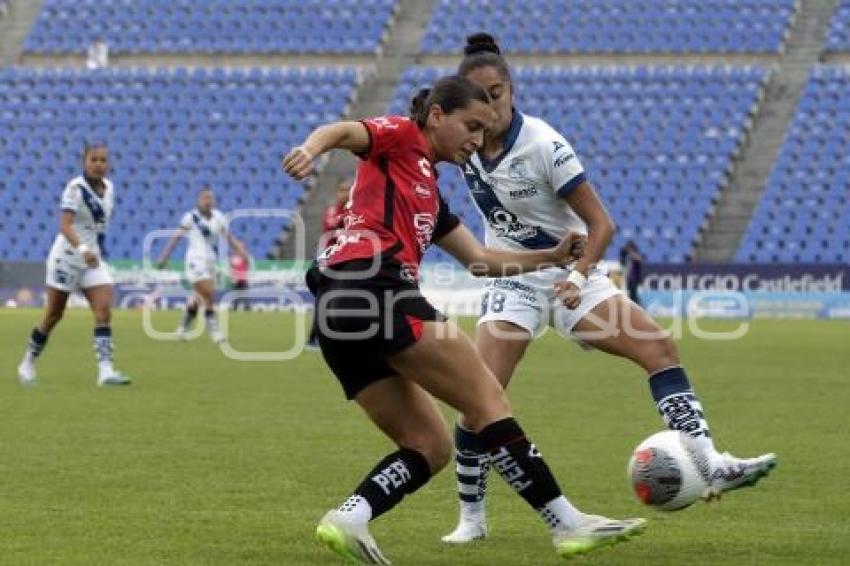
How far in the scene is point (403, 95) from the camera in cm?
4719

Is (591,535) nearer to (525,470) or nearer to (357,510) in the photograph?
(525,470)

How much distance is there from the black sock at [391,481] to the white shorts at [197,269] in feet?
66.7

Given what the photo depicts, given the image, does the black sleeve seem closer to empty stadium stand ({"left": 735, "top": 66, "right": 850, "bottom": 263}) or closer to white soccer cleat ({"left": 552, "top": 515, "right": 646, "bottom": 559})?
white soccer cleat ({"left": 552, "top": 515, "right": 646, "bottom": 559})

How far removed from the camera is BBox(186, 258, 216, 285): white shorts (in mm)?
27562

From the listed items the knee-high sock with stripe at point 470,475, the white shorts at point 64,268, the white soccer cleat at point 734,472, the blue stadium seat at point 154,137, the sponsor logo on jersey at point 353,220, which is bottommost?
the blue stadium seat at point 154,137

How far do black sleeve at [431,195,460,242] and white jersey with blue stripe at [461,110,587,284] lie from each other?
0.91 meters

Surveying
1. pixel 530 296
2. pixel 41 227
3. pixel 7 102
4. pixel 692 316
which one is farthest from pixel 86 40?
pixel 530 296

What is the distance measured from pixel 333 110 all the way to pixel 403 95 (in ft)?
6.39


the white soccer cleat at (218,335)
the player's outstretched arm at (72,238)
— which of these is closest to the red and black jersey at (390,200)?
the player's outstretched arm at (72,238)

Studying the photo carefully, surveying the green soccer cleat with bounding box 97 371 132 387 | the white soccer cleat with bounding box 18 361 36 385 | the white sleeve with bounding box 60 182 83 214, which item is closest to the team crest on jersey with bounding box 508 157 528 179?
the white sleeve with bounding box 60 182 83 214

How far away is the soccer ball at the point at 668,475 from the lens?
816cm

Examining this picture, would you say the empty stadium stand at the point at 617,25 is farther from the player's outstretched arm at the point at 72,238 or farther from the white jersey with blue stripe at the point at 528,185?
the white jersey with blue stripe at the point at 528,185

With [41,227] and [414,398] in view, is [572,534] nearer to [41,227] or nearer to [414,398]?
[414,398]

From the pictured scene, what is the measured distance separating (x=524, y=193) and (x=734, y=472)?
1778 millimetres
